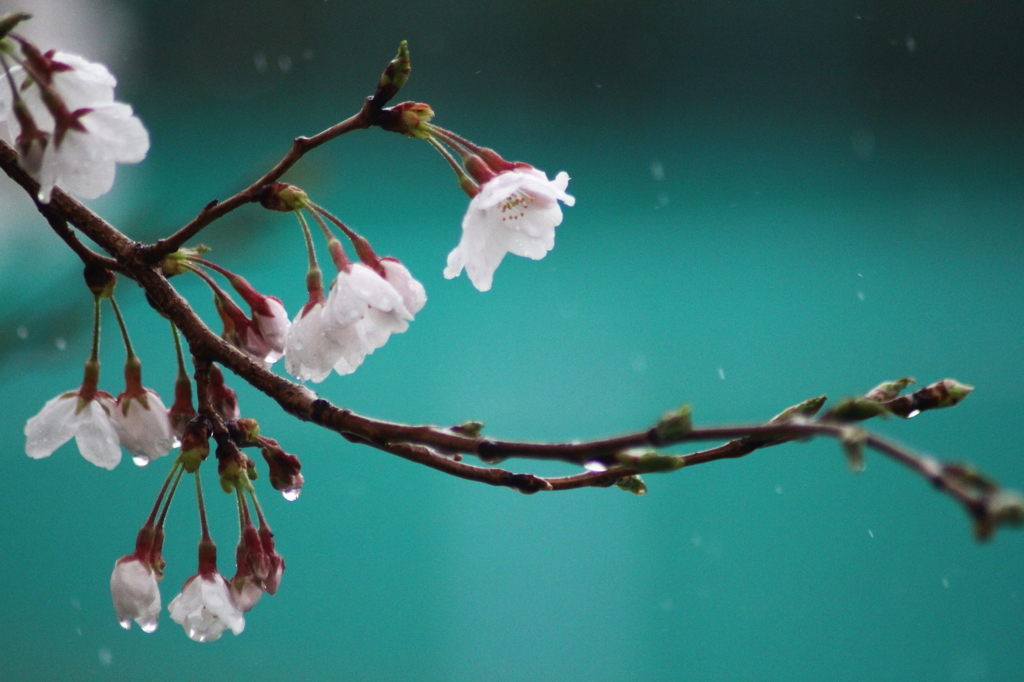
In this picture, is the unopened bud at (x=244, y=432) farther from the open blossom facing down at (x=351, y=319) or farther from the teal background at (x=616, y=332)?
the teal background at (x=616, y=332)

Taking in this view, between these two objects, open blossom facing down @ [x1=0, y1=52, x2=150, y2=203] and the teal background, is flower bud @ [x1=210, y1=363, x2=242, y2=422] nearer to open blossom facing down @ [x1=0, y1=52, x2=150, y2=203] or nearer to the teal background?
open blossom facing down @ [x1=0, y1=52, x2=150, y2=203]

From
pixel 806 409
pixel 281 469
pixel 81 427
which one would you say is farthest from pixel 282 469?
pixel 806 409

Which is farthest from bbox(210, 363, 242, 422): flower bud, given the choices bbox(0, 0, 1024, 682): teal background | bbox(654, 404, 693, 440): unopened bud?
bbox(0, 0, 1024, 682): teal background

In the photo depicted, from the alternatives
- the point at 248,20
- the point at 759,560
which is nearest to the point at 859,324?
the point at 759,560

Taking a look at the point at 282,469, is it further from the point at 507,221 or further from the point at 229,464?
the point at 507,221

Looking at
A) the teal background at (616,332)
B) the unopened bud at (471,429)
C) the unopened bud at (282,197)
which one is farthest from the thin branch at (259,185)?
the teal background at (616,332)
